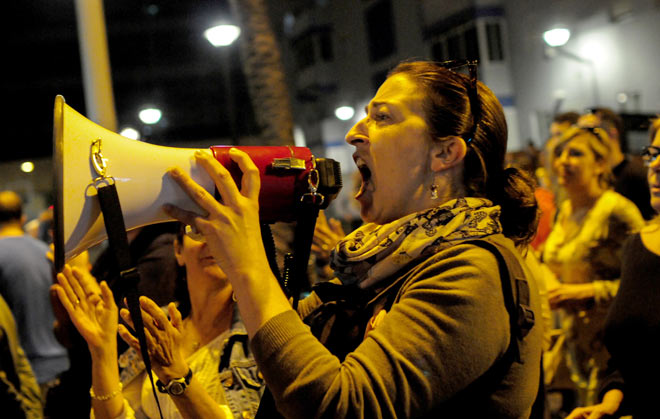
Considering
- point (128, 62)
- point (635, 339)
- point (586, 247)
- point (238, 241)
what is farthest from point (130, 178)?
point (128, 62)

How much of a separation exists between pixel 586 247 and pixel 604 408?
194 centimetres

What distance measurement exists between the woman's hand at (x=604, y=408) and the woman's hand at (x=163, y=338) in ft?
5.04

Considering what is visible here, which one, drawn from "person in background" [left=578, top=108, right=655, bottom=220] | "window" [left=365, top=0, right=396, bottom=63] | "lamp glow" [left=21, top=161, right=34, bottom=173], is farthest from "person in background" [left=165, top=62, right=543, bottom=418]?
"window" [left=365, top=0, right=396, bottom=63]

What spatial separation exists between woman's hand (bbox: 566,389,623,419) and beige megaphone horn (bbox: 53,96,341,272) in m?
1.57

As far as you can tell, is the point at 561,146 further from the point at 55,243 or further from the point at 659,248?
the point at 55,243

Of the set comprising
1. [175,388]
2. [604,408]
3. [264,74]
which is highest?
[264,74]

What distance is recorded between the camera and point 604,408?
2.69 meters

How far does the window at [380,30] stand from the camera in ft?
95.0

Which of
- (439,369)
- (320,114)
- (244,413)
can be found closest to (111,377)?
(244,413)

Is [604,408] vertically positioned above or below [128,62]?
below

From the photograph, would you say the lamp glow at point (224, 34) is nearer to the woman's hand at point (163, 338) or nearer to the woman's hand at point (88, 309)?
the woman's hand at point (88, 309)

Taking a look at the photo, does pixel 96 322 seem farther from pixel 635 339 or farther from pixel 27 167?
pixel 27 167

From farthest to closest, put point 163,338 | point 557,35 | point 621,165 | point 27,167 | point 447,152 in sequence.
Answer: point 27,167 → point 557,35 → point 621,165 → point 163,338 → point 447,152

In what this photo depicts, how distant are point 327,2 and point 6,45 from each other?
679 inches
